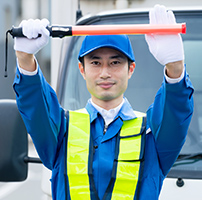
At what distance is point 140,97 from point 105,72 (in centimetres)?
110

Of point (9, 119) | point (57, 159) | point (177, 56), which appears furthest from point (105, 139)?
point (9, 119)

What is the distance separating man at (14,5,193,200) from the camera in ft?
6.53

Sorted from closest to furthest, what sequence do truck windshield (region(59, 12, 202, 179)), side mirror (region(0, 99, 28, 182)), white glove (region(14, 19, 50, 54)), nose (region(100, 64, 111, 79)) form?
1. white glove (region(14, 19, 50, 54))
2. nose (region(100, 64, 111, 79))
3. side mirror (region(0, 99, 28, 182))
4. truck windshield (region(59, 12, 202, 179))

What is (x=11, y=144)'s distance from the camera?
99.9 inches

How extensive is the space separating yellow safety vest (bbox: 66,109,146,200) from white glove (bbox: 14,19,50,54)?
17.7 inches

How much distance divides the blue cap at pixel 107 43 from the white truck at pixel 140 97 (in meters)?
0.63

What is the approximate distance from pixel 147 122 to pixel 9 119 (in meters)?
0.78

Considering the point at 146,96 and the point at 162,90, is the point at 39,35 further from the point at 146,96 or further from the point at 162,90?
the point at 146,96

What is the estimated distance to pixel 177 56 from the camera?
74.6 inches

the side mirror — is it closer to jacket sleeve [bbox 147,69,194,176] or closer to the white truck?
the white truck

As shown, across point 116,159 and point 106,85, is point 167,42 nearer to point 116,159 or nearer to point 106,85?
point 106,85

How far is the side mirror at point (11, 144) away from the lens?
254cm

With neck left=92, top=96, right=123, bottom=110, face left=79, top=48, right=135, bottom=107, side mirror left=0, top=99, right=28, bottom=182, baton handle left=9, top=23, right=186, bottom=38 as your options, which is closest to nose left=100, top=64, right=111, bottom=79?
face left=79, top=48, right=135, bottom=107

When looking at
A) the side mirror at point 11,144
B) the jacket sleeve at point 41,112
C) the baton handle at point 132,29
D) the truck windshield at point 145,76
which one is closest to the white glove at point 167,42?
Answer: the baton handle at point 132,29
